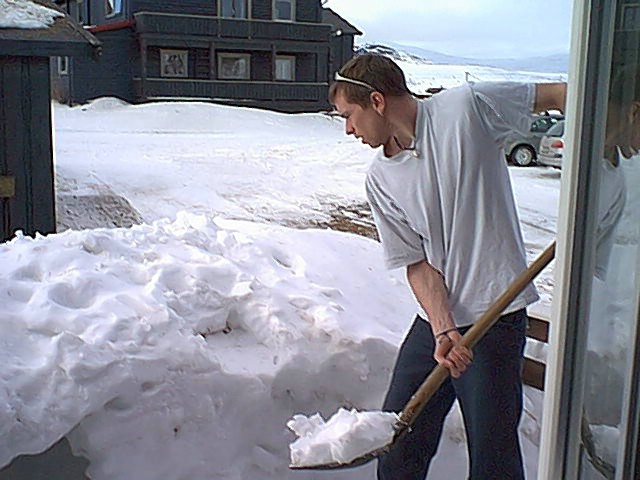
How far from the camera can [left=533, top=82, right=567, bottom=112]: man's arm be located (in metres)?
1.88

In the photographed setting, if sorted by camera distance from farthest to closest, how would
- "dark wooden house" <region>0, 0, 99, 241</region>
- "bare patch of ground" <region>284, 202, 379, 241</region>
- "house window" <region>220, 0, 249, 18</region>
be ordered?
"house window" <region>220, 0, 249, 18</region> < "bare patch of ground" <region>284, 202, 379, 241</region> < "dark wooden house" <region>0, 0, 99, 241</region>

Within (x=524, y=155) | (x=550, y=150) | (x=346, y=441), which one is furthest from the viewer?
(x=524, y=155)

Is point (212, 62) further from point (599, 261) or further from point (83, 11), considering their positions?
point (599, 261)

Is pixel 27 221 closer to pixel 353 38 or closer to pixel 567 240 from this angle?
pixel 567 240

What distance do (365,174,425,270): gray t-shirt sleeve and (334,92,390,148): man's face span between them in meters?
0.14

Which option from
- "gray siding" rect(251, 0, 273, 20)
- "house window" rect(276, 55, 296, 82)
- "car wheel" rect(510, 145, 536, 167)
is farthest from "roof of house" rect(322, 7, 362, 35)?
"car wheel" rect(510, 145, 536, 167)

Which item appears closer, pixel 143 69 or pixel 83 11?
pixel 143 69

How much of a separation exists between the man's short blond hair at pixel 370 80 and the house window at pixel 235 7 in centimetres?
2078

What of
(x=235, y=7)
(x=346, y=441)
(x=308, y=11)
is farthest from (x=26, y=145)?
(x=308, y=11)

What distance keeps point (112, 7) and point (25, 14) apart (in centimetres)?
1761

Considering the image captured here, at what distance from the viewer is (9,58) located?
623cm

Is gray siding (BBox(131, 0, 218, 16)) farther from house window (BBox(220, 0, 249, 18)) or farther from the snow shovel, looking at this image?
the snow shovel

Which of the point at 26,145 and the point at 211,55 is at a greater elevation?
the point at 211,55

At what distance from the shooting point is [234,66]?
870 inches
